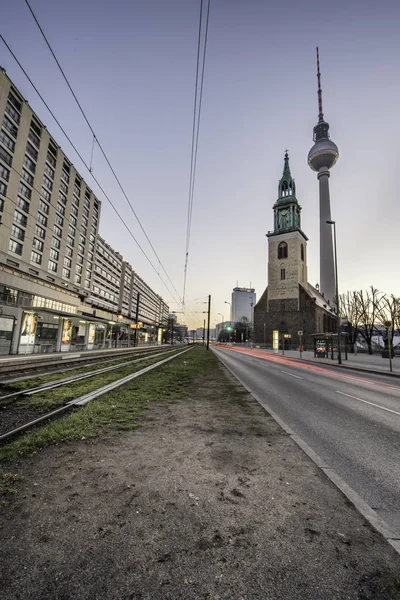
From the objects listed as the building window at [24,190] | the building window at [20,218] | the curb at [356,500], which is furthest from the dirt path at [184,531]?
the building window at [24,190]

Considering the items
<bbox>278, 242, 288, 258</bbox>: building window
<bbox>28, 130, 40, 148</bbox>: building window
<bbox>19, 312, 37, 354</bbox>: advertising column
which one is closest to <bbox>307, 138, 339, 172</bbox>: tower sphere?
<bbox>278, 242, 288, 258</bbox>: building window

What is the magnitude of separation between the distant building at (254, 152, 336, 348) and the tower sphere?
171ft

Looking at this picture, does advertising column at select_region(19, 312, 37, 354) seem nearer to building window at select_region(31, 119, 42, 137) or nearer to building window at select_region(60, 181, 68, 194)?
building window at select_region(60, 181, 68, 194)

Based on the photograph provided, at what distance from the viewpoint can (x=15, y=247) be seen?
42250mm

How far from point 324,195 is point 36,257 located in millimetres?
93433

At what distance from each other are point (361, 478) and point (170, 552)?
9.40 feet

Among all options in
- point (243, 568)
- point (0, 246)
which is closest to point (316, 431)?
point (243, 568)

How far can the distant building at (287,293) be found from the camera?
56.0 m

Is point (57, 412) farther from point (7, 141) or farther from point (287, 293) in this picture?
point (287, 293)

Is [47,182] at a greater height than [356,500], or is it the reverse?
[47,182]

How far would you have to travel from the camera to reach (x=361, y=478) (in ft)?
12.0

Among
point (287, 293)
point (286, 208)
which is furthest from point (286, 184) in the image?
point (287, 293)

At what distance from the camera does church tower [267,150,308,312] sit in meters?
58.8

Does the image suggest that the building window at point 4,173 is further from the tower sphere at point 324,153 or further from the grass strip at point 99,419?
the tower sphere at point 324,153
